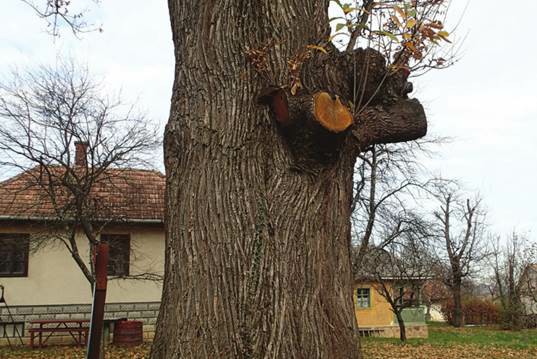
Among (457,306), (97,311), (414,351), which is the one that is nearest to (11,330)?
(414,351)

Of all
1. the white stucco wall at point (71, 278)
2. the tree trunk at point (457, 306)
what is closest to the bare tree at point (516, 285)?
the tree trunk at point (457, 306)

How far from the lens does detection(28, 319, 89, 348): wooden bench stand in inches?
595

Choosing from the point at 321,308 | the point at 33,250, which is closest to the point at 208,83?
the point at 321,308

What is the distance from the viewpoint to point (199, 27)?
13.0 feet

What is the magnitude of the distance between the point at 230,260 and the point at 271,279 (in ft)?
0.90

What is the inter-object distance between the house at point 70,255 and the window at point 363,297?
49.0 ft

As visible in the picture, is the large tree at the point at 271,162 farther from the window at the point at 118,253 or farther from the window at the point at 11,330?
the window at the point at 11,330

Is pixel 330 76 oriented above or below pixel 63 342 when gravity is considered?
above

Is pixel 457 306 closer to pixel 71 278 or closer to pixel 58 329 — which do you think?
pixel 71 278

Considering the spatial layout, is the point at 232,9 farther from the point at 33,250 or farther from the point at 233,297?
the point at 33,250

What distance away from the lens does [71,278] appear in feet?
56.0

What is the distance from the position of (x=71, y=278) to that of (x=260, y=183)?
14933 millimetres

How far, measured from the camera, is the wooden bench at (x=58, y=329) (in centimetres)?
1510

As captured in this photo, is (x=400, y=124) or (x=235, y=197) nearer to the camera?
(x=235, y=197)
